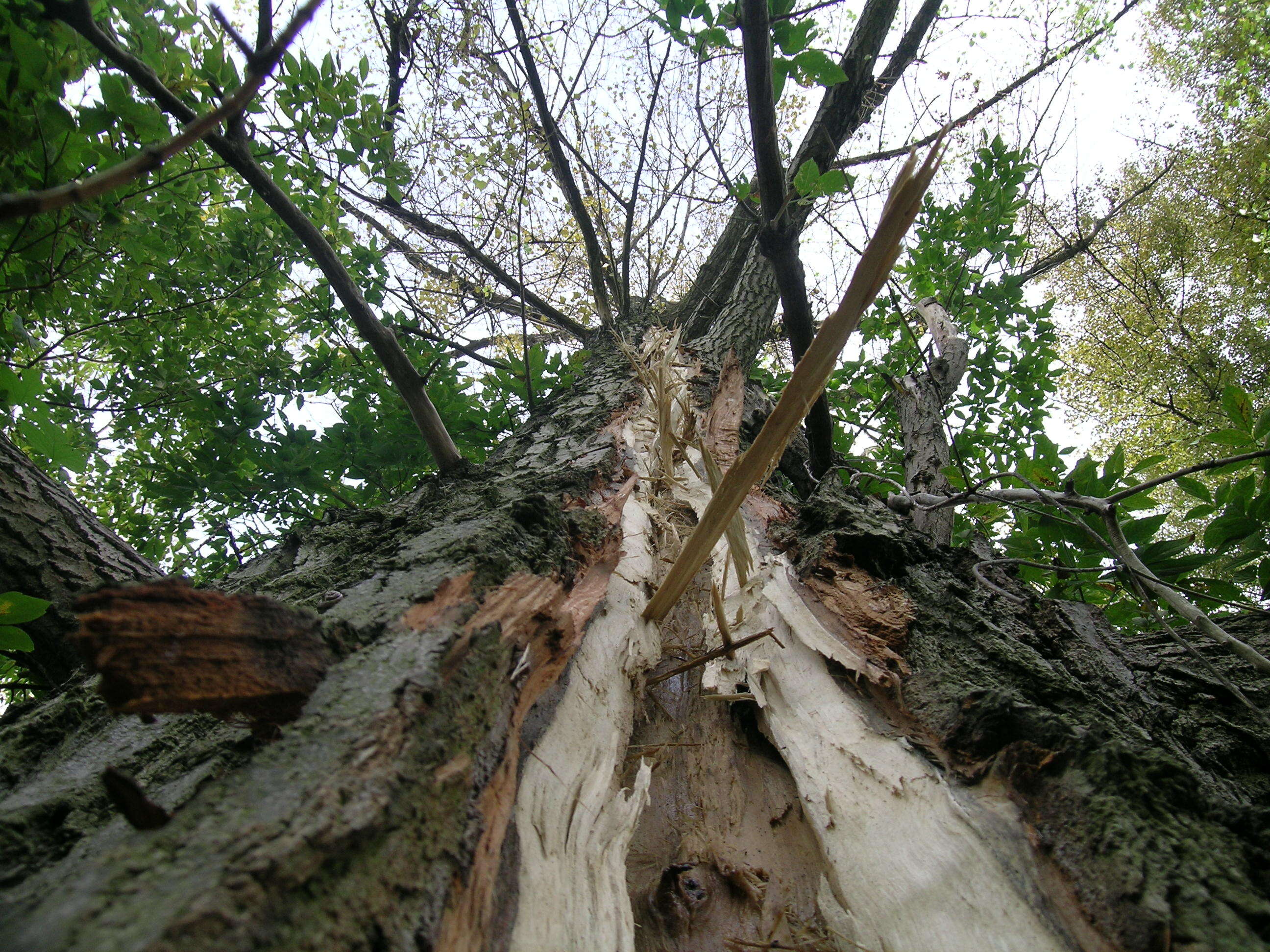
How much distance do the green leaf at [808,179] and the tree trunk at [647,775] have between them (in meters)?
1.04

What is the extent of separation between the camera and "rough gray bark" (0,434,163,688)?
180cm

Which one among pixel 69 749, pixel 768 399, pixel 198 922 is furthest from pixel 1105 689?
pixel 768 399

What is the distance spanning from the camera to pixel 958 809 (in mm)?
908

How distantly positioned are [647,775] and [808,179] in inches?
69.1

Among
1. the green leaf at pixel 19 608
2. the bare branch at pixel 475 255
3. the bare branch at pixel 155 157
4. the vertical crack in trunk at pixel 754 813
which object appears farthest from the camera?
the bare branch at pixel 475 255

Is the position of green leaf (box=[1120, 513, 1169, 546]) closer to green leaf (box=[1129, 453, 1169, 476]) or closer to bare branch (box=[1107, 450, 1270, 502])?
green leaf (box=[1129, 453, 1169, 476])

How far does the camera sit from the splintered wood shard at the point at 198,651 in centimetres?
58

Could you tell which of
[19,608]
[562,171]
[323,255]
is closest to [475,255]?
[562,171]

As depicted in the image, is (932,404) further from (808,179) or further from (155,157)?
(155,157)

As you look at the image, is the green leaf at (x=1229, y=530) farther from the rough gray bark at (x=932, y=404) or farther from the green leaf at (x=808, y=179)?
the green leaf at (x=808, y=179)

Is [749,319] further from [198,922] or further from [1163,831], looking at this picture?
[198,922]

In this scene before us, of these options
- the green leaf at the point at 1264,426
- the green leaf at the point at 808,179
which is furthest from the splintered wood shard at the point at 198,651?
the green leaf at the point at 1264,426

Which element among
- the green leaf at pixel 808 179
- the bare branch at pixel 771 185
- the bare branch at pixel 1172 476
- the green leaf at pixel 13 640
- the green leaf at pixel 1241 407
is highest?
the bare branch at pixel 771 185

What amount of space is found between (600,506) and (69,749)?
1.12 meters
